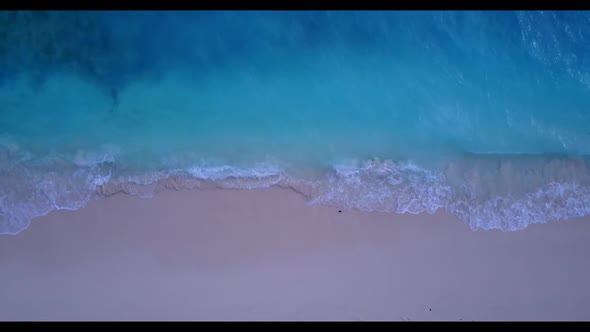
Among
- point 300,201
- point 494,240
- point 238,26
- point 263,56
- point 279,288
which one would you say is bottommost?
point 279,288

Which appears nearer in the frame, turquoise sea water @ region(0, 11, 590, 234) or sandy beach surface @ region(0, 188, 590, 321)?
sandy beach surface @ region(0, 188, 590, 321)

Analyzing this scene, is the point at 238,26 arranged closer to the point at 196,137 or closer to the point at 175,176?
the point at 196,137

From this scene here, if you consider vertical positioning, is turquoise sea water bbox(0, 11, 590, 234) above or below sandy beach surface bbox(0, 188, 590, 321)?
above

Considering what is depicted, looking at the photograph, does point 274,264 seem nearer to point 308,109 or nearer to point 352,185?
point 352,185

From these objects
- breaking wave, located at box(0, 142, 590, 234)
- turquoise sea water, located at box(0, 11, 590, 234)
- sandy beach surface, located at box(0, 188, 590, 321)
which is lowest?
sandy beach surface, located at box(0, 188, 590, 321)

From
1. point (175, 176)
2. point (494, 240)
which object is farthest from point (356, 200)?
point (175, 176)
